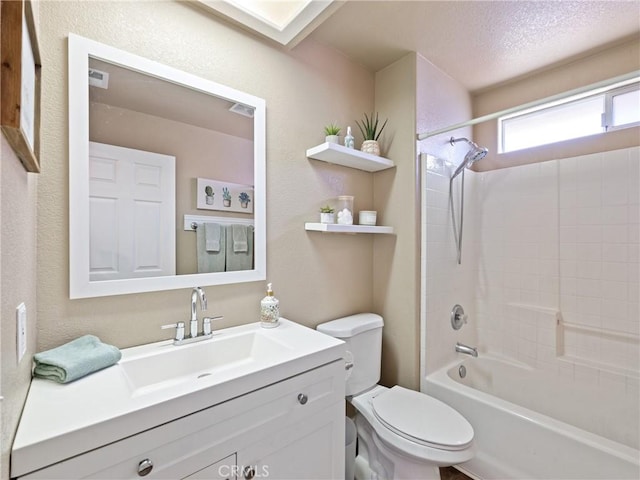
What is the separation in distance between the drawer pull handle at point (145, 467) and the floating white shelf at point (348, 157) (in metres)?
1.41

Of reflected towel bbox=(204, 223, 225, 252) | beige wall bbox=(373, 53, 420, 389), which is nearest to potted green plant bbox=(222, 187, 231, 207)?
reflected towel bbox=(204, 223, 225, 252)

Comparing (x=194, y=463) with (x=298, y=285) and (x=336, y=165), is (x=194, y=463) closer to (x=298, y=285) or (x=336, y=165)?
(x=298, y=285)

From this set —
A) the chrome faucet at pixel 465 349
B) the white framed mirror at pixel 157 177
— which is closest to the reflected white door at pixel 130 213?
the white framed mirror at pixel 157 177

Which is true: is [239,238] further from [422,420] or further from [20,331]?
[422,420]

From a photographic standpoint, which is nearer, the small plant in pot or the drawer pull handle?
the drawer pull handle

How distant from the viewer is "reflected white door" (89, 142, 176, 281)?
109 centimetres

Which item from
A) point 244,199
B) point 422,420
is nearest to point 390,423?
point 422,420

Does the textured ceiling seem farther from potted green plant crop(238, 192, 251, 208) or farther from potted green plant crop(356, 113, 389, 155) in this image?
potted green plant crop(238, 192, 251, 208)

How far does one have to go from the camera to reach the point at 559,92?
206 cm

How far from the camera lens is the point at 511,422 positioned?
1.53 m

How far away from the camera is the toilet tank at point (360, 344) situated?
1.63 meters

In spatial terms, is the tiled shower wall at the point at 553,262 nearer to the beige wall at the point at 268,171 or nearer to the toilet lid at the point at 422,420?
the toilet lid at the point at 422,420

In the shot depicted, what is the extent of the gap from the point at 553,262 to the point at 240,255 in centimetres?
209

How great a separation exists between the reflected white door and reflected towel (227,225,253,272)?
0.79ft
